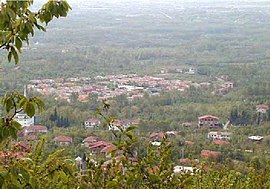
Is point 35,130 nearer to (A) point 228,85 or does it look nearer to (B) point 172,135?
(B) point 172,135

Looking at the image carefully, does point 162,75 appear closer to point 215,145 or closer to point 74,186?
point 215,145

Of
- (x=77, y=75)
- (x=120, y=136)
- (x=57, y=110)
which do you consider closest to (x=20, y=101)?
(x=120, y=136)

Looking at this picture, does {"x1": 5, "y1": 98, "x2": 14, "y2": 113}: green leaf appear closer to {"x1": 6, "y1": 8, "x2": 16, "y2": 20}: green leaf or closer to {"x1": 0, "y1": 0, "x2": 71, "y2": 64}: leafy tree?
{"x1": 0, "y1": 0, "x2": 71, "y2": 64}: leafy tree

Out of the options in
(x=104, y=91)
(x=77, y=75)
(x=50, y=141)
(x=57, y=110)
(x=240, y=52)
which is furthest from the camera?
(x=240, y=52)

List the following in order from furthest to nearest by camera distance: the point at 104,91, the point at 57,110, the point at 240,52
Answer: the point at 240,52, the point at 104,91, the point at 57,110

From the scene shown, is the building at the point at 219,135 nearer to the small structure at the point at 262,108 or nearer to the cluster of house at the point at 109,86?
the small structure at the point at 262,108

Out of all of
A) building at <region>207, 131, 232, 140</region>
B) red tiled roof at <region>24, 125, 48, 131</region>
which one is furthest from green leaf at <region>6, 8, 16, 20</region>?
building at <region>207, 131, 232, 140</region>

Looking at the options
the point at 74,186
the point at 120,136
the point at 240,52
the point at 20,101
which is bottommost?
the point at 240,52
